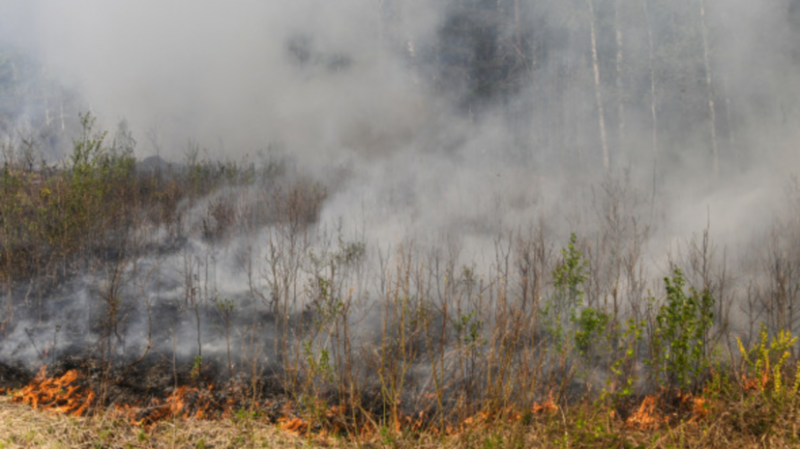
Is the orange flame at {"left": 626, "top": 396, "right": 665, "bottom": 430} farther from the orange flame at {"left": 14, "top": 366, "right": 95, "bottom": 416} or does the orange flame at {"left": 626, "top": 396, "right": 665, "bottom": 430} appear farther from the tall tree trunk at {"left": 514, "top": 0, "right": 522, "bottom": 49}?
the tall tree trunk at {"left": 514, "top": 0, "right": 522, "bottom": 49}

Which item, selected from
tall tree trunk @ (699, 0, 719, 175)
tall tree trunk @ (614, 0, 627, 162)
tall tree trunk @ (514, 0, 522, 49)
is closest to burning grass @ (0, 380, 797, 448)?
tall tree trunk @ (614, 0, 627, 162)

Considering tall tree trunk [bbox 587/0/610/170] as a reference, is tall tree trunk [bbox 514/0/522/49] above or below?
above

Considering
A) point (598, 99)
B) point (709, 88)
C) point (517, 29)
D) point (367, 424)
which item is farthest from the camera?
point (517, 29)

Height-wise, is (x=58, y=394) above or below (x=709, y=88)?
below

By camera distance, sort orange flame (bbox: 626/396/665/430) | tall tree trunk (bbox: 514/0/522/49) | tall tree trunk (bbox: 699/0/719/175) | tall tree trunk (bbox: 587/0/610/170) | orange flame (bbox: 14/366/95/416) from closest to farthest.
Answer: orange flame (bbox: 626/396/665/430), orange flame (bbox: 14/366/95/416), tall tree trunk (bbox: 699/0/719/175), tall tree trunk (bbox: 587/0/610/170), tall tree trunk (bbox: 514/0/522/49)

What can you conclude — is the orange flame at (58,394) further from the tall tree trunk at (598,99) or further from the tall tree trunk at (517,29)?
the tall tree trunk at (517,29)

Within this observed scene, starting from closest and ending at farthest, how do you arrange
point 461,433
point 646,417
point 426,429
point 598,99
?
point 461,433 → point 426,429 → point 646,417 → point 598,99

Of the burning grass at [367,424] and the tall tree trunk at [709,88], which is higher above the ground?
the tall tree trunk at [709,88]

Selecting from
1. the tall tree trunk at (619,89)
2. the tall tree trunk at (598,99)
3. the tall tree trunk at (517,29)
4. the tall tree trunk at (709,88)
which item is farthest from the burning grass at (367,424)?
the tall tree trunk at (517,29)

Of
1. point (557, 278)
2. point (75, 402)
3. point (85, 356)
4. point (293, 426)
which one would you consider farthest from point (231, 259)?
point (557, 278)

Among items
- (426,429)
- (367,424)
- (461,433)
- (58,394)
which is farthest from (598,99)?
(58,394)

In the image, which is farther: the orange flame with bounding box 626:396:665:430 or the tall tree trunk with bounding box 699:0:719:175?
the tall tree trunk with bounding box 699:0:719:175

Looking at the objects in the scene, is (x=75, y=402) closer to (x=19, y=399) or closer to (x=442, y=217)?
(x=19, y=399)

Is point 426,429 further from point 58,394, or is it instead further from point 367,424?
point 58,394
